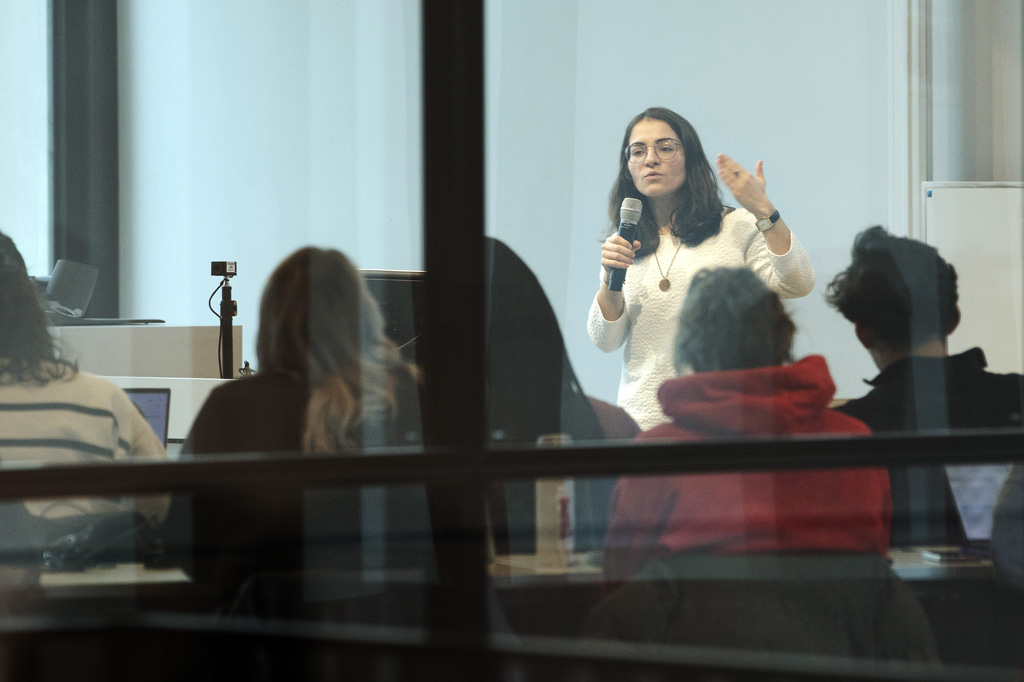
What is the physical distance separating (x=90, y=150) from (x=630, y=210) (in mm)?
811

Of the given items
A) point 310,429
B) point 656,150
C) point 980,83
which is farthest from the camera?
point 980,83

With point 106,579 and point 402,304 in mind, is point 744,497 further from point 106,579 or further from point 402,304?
point 106,579

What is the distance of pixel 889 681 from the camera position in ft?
3.14

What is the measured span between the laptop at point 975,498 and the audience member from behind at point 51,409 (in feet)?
3.69

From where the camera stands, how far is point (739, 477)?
4.67 feet

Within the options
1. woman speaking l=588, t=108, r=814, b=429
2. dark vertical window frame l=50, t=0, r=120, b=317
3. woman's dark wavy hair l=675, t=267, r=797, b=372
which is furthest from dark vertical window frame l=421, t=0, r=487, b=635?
dark vertical window frame l=50, t=0, r=120, b=317

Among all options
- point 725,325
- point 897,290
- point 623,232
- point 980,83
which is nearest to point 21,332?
point 623,232

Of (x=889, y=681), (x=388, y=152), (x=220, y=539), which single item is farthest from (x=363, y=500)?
(x=889, y=681)

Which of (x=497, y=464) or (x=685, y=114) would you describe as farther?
(x=685, y=114)

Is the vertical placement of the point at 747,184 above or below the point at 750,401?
above

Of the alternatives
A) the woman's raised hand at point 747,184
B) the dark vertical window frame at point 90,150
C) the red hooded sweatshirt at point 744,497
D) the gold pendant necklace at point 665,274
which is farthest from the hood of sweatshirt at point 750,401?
the dark vertical window frame at point 90,150

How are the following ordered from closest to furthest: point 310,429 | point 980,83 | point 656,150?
point 310,429 < point 656,150 < point 980,83

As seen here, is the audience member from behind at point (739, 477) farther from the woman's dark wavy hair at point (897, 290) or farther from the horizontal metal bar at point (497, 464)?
the woman's dark wavy hair at point (897, 290)

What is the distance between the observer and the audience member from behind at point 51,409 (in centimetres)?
137
